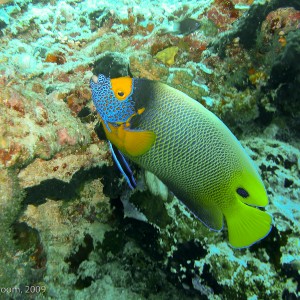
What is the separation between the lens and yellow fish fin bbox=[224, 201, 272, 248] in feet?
3.81

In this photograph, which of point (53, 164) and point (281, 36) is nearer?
point (53, 164)

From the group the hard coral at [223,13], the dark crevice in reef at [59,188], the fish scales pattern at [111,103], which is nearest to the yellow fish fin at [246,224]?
the fish scales pattern at [111,103]

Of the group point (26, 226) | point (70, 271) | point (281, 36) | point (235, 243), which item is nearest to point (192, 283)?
point (70, 271)

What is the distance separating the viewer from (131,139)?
126 centimetres

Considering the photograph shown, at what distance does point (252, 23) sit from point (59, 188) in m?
2.96

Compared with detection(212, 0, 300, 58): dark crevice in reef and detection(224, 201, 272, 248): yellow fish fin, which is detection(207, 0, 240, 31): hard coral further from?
detection(224, 201, 272, 248): yellow fish fin

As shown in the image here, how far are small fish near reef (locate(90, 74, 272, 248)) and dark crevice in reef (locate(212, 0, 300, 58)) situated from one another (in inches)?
96.4

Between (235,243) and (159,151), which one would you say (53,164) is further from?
(235,243)

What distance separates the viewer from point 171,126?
125cm

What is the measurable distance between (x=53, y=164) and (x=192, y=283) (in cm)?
164

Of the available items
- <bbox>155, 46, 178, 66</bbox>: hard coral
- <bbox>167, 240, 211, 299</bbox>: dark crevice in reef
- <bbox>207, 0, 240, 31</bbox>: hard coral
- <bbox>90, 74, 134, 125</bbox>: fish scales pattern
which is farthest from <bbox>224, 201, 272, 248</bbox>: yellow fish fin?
<bbox>207, 0, 240, 31</bbox>: hard coral

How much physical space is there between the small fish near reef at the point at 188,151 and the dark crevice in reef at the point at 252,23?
2450mm

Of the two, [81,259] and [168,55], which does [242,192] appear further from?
[168,55]

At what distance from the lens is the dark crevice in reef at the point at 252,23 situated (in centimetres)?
316
